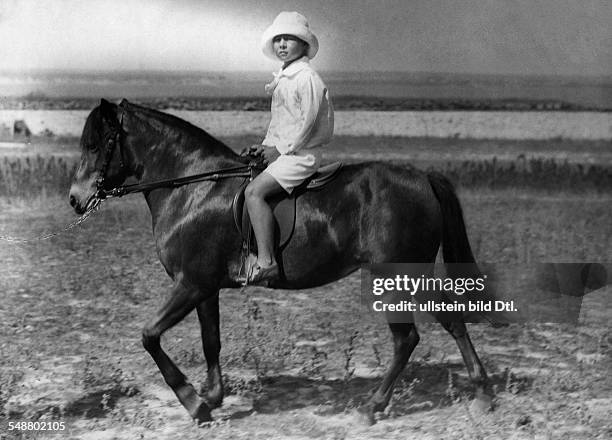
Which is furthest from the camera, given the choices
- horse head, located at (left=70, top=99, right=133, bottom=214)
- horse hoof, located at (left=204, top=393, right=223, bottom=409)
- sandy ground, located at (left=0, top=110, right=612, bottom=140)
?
sandy ground, located at (left=0, top=110, right=612, bottom=140)

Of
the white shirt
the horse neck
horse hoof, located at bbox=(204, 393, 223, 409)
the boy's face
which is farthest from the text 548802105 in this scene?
the boy's face

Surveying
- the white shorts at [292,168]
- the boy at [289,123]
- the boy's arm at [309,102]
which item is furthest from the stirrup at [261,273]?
the boy's arm at [309,102]

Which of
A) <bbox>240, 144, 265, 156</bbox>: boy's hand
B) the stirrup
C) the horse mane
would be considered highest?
the horse mane

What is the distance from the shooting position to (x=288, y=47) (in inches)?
157

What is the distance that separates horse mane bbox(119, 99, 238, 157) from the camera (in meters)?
4.15

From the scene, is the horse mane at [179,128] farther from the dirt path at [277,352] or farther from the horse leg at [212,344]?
the dirt path at [277,352]

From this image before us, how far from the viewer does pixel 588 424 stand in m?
4.11

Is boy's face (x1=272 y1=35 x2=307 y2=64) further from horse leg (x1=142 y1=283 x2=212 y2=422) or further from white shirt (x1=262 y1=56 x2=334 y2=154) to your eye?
horse leg (x1=142 y1=283 x2=212 y2=422)

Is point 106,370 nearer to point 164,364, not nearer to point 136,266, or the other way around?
point 164,364

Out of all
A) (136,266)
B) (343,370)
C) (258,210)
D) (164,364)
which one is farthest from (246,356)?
(136,266)

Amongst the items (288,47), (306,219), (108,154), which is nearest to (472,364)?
(306,219)

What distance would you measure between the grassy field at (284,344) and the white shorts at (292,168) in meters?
1.27

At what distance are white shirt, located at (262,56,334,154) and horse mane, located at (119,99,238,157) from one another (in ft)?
1.04

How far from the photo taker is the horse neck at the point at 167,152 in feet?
13.6
